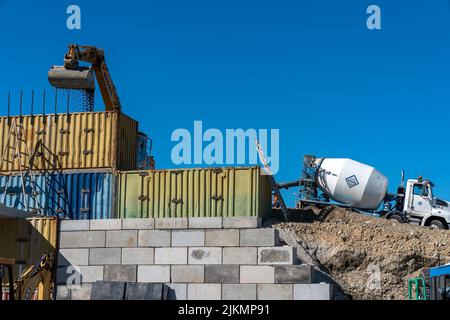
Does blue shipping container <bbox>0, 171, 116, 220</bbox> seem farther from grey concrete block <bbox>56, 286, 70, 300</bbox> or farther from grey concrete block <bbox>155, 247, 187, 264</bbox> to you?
grey concrete block <bbox>56, 286, 70, 300</bbox>

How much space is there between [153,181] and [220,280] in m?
4.27

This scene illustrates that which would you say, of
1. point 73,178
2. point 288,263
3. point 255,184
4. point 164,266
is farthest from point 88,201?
point 288,263

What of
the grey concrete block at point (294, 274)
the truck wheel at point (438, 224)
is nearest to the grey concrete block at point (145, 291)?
the grey concrete block at point (294, 274)

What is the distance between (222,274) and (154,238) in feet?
8.30

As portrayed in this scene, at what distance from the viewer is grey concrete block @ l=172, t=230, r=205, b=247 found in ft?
64.9

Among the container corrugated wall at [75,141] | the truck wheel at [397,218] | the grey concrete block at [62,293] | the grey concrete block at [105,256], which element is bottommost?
the grey concrete block at [62,293]

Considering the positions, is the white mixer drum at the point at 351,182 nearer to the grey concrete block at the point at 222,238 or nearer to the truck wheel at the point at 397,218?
the truck wheel at the point at 397,218

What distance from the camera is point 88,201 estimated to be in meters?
22.1

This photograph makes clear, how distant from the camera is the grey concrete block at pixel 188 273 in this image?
63.1ft

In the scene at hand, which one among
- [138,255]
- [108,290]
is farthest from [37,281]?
[138,255]

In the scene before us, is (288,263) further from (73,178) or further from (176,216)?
(73,178)

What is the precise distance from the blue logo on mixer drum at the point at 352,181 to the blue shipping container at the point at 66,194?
9.32 metres

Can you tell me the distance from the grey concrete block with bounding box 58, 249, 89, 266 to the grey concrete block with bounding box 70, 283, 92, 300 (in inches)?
40.1
